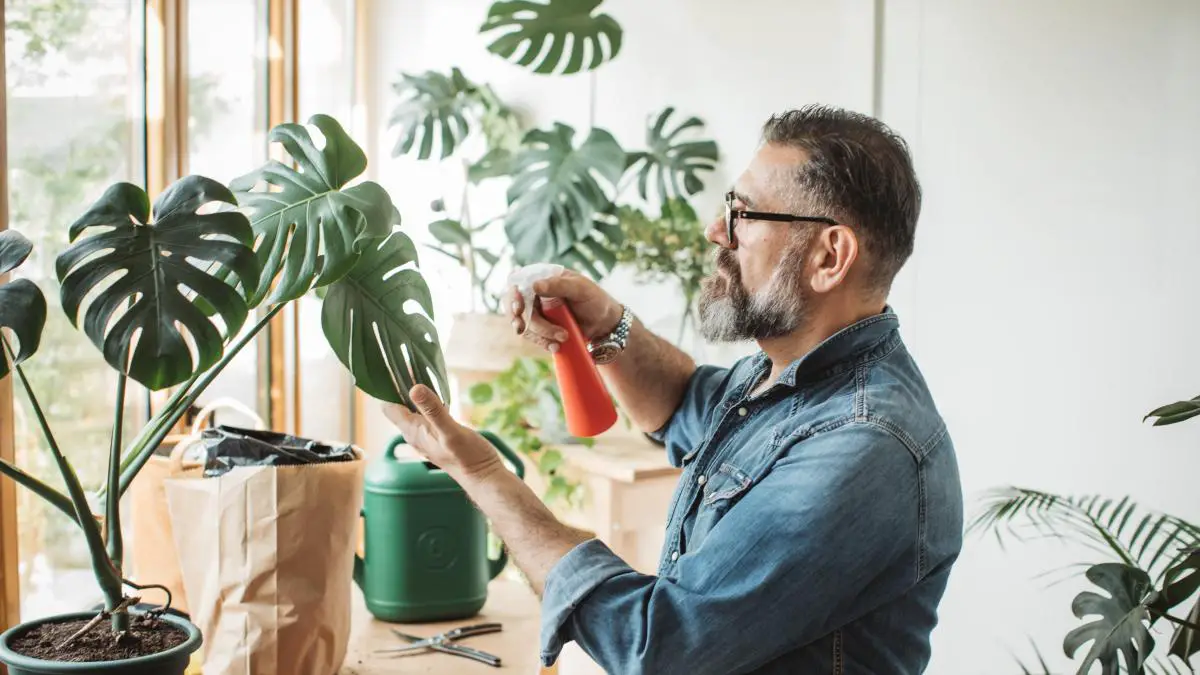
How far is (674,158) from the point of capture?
288 cm

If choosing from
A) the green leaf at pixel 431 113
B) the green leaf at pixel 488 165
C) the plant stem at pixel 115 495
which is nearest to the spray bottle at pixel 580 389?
the plant stem at pixel 115 495

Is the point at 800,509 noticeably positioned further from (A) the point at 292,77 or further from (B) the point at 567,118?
(B) the point at 567,118

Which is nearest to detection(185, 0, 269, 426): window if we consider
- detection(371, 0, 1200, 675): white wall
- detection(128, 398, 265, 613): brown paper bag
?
detection(128, 398, 265, 613): brown paper bag

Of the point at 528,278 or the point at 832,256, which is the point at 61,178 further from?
the point at 832,256

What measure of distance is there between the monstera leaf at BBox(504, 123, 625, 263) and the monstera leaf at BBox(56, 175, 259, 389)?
1549 millimetres

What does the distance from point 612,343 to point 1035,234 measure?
101 centimetres

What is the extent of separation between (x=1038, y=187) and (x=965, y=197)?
17 centimetres

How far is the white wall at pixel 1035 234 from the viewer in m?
1.94

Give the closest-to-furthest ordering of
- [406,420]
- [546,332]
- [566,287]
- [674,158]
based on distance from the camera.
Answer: [406,420] < [546,332] < [566,287] < [674,158]

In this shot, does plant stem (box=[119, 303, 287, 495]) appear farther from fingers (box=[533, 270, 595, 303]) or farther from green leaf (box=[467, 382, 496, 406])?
green leaf (box=[467, 382, 496, 406])

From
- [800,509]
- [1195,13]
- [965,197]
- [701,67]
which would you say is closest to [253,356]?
[701,67]

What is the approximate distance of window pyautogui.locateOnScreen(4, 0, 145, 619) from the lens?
1765 millimetres

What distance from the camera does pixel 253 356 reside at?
272 cm

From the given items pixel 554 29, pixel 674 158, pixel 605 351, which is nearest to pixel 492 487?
pixel 605 351
